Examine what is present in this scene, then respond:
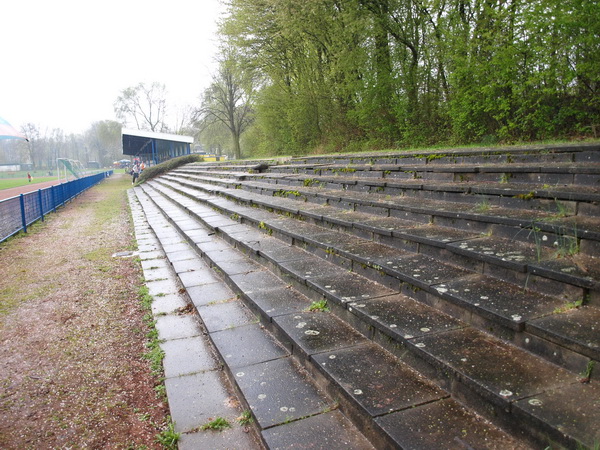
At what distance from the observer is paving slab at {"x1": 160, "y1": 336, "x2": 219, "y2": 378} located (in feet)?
9.20

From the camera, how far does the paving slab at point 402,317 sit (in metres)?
2.26

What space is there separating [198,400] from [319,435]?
905 mm

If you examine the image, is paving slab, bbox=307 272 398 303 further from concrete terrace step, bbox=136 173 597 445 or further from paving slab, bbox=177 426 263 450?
paving slab, bbox=177 426 263 450

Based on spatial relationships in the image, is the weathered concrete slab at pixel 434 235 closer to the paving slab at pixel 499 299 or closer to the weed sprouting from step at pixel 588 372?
the paving slab at pixel 499 299

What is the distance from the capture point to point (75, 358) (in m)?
3.14

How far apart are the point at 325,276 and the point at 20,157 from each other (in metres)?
90.8

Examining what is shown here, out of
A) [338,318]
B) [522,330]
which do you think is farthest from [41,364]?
[522,330]

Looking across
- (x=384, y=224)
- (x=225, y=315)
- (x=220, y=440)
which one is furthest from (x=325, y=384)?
(x=384, y=224)

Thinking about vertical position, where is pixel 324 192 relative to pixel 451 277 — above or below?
above

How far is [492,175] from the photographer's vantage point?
4031 millimetres

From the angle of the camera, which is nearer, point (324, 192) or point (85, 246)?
point (324, 192)

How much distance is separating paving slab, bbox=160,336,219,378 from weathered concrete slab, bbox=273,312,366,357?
0.61m

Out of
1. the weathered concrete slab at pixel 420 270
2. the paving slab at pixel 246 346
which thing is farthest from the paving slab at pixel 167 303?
the weathered concrete slab at pixel 420 270

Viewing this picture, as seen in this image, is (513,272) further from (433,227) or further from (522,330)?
(433,227)
